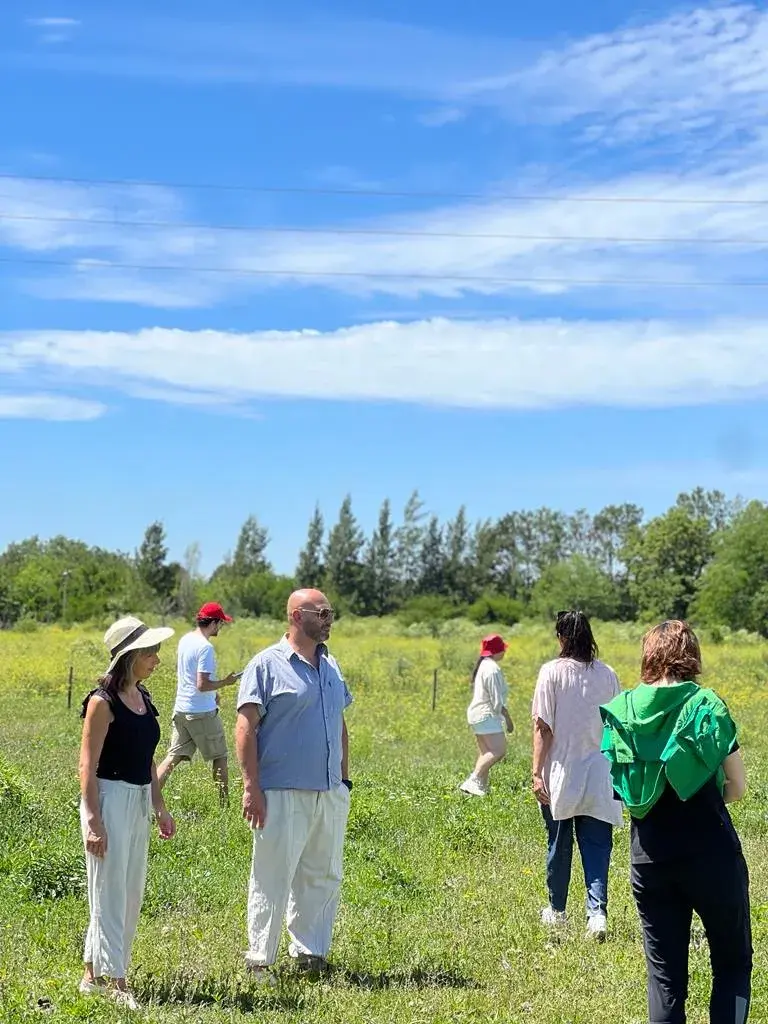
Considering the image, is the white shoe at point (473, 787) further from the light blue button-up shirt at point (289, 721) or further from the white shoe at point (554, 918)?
the light blue button-up shirt at point (289, 721)

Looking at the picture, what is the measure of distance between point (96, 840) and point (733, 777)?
9.75ft

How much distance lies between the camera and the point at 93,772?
6.09 metres

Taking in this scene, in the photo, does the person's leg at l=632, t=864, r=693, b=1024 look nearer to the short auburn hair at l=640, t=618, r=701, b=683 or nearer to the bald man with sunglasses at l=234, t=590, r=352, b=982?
the short auburn hair at l=640, t=618, r=701, b=683

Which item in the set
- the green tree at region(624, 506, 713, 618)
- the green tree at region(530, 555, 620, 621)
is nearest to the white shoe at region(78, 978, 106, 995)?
the green tree at region(530, 555, 620, 621)

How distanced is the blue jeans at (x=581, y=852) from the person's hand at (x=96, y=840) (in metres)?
3.00

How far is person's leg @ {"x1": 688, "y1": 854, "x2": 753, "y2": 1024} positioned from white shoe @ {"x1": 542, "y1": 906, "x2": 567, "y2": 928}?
2571 millimetres

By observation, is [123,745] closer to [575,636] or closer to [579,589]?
[575,636]

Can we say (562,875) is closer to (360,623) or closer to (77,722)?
(77,722)

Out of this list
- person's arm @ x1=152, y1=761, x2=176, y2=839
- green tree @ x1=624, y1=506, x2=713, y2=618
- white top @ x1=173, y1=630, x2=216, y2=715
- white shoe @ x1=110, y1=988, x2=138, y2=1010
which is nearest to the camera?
white shoe @ x1=110, y1=988, x2=138, y2=1010

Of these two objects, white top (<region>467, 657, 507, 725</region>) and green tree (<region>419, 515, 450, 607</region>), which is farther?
green tree (<region>419, 515, 450, 607</region>)

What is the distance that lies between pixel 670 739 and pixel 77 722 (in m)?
16.0

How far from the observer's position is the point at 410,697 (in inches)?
1030

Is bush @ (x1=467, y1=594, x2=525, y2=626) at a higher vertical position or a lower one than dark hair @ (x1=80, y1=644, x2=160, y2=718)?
higher

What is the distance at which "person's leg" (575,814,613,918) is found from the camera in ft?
25.3
